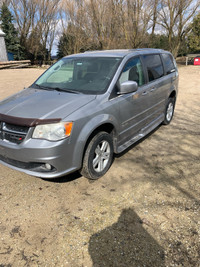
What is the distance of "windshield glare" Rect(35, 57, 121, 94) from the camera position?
11.1 ft

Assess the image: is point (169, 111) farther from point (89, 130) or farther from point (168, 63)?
point (89, 130)

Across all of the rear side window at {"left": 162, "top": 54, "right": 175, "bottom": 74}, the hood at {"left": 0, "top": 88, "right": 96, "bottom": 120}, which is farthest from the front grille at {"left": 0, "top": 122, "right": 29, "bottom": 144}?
the rear side window at {"left": 162, "top": 54, "right": 175, "bottom": 74}

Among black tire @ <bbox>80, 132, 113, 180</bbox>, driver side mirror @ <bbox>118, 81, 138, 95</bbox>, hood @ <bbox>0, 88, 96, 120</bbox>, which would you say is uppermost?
driver side mirror @ <bbox>118, 81, 138, 95</bbox>

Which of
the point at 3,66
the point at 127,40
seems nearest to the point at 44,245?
the point at 3,66

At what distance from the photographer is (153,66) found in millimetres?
4496

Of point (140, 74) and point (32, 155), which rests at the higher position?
point (140, 74)

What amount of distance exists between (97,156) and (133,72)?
165 centimetres

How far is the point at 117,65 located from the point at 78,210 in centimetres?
225

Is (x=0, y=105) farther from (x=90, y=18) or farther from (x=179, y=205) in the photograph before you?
(x=90, y=18)

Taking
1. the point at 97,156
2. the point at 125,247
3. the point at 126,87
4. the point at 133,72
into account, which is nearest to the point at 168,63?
the point at 133,72

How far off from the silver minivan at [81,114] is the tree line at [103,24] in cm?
2164

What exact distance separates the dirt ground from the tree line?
2325 cm

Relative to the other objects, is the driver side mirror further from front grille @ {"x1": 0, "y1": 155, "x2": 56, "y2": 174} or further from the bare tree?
the bare tree

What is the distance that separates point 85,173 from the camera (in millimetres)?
3096
